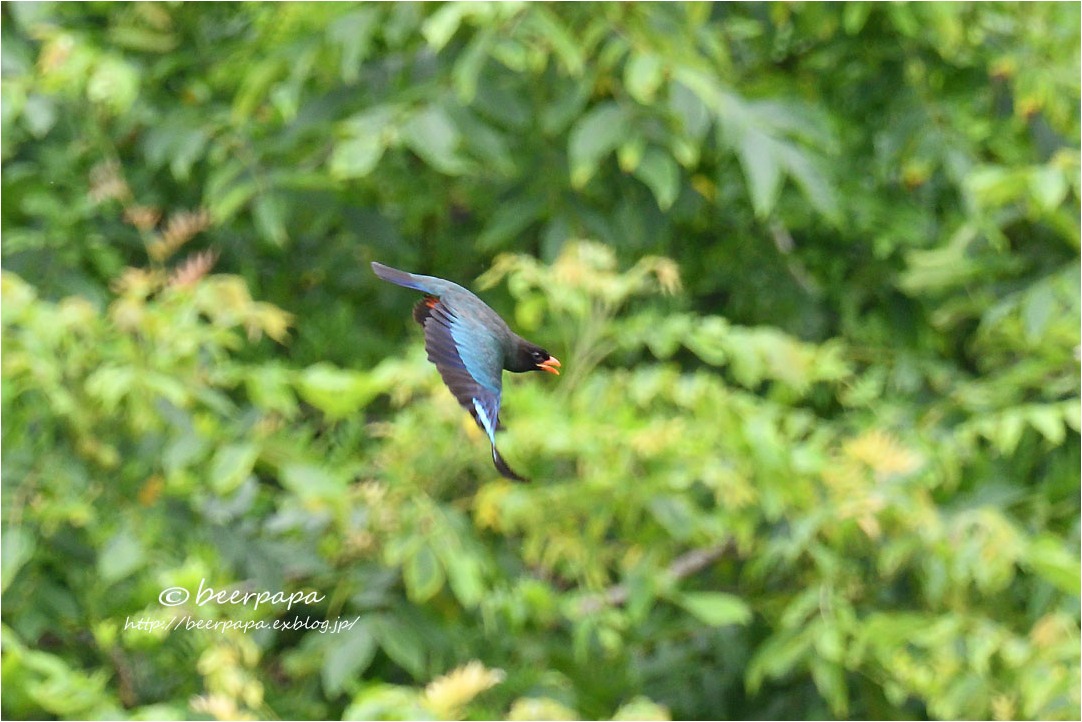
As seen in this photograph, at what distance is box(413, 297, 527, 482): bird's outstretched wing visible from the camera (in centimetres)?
146

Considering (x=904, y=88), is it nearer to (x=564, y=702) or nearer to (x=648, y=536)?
(x=648, y=536)

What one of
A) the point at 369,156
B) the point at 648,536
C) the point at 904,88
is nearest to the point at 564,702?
the point at 648,536

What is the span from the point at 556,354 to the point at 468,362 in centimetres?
199

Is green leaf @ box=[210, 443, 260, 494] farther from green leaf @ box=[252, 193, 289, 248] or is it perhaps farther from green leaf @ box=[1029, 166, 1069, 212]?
green leaf @ box=[1029, 166, 1069, 212]

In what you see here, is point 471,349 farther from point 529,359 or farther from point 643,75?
point 643,75

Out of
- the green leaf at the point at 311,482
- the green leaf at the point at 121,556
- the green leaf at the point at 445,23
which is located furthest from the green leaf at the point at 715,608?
the green leaf at the point at 445,23

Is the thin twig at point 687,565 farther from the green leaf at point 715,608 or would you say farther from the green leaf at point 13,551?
the green leaf at point 13,551

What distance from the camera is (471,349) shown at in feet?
5.18

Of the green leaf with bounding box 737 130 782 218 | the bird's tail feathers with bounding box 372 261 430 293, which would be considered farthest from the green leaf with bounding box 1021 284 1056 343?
the bird's tail feathers with bounding box 372 261 430 293

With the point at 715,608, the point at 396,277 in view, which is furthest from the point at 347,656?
the point at 396,277

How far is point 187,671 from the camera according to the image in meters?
3.22

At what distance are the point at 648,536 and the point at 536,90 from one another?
1033 millimetres

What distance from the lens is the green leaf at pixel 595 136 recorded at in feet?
10.5

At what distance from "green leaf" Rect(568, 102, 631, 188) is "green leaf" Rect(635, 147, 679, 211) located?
0.07 meters
